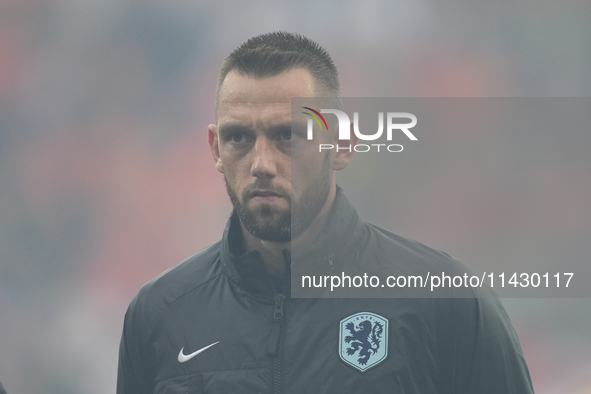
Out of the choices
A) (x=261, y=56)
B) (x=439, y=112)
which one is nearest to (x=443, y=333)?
(x=261, y=56)

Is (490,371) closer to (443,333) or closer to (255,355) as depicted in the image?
(443,333)

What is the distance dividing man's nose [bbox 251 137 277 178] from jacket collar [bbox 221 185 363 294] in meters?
0.22

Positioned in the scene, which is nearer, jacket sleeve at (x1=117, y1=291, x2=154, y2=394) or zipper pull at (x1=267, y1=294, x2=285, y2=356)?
zipper pull at (x1=267, y1=294, x2=285, y2=356)

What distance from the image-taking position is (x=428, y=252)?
70.7 inches

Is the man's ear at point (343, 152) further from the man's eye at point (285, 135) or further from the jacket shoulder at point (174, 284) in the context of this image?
the jacket shoulder at point (174, 284)

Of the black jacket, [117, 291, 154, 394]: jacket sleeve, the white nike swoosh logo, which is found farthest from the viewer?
[117, 291, 154, 394]: jacket sleeve

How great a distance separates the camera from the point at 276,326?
5.33 feet

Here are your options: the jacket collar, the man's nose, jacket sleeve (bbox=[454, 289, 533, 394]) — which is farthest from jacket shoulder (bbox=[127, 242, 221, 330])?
jacket sleeve (bbox=[454, 289, 533, 394])

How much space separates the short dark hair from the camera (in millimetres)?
1706

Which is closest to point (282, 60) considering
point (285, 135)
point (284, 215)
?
point (285, 135)

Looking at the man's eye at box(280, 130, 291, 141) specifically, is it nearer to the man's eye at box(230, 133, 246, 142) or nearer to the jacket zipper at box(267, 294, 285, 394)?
the man's eye at box(230, 133, 246, 142)

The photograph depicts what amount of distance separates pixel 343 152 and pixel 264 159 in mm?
283

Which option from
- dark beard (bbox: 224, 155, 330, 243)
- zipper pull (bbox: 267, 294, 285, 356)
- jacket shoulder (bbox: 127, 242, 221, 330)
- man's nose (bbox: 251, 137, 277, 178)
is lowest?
zipper pull (bbox: 267, 294, 285, 356)

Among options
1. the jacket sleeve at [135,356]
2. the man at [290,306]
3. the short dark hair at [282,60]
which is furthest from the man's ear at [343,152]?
the jacket sleeve at [135,356]
